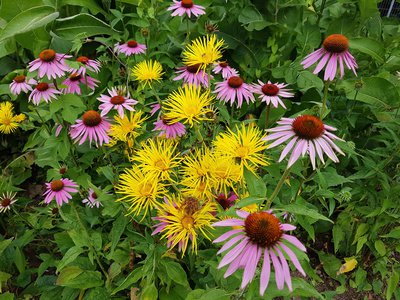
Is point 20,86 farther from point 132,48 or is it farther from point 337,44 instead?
point 337,44

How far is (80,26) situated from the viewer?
2211mm

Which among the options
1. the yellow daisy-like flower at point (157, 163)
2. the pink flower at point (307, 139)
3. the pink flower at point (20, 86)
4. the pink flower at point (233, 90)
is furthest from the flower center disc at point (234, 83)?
the pink flower at point (20, 86)

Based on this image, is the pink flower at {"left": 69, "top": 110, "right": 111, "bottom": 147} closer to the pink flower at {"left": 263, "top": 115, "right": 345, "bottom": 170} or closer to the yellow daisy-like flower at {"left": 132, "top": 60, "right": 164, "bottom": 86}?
the yellow daisy-like flower at {"left": 132, "top": 60, "right": 164, "bottom": 86}

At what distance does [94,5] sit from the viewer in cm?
234

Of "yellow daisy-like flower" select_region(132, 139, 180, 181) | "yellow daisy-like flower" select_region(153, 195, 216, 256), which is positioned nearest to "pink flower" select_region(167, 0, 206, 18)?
"yellow daisy-like flower" select_region(132, 139, 180, 181)

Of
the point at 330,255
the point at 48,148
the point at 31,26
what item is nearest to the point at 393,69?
the point at 330,255

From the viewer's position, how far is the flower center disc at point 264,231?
749 mm

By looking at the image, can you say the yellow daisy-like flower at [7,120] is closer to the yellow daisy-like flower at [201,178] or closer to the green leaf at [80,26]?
the green leaf at [80,26]

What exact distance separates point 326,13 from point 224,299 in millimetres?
2161

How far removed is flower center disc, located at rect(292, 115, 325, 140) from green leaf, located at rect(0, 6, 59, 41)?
5.25 feet

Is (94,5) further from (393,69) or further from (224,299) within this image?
(224,299)

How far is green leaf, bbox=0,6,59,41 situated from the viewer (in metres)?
1.91

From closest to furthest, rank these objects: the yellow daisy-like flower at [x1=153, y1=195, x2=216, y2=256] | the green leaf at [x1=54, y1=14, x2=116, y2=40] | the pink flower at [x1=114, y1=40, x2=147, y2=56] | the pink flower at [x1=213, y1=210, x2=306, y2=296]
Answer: the pink flower at [x1=213, y1=210, x2=306, y2=296], the yellow daisy-like flower at [x1=153, y1=195, x2=216, y2=256], the pink flower at [x1=114, y1=40, x2=147, y2=56], the green leaf at [x1=54, y1=14, x2=116, y2=40]

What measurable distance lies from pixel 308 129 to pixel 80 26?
182 centimetres
